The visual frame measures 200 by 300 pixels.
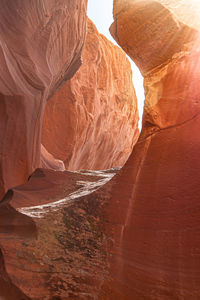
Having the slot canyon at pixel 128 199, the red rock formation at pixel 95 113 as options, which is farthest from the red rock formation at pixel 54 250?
the red rock formation at pixel 95 113

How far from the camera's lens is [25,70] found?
466cm

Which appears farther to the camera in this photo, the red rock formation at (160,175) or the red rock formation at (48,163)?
the red rock formation at (48,163)

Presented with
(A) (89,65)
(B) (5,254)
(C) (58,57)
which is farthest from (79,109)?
(B) (5,254)

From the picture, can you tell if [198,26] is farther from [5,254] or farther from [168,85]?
[5,254]

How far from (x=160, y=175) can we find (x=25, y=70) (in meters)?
3.40

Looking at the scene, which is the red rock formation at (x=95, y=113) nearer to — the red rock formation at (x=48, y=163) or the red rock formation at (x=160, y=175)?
the red rock formation at (x=48, y=163)

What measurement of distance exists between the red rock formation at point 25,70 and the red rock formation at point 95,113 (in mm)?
3605

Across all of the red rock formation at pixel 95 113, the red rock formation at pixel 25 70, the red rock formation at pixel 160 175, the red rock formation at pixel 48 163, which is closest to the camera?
the red rock formation at pixel 160 175

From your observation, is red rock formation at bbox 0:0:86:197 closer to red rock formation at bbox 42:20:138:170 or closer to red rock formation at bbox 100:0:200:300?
red rock formation at bbox 100:0:200:300

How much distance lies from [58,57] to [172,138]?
4.14 metres

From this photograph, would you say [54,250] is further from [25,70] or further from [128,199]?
[25,70]

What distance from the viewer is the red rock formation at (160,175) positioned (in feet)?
6.45

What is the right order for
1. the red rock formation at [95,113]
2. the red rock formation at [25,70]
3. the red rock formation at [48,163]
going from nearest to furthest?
1. the red rock formation at [25,70]
2. the red rock formation at [48,163]
3. the red rock formation at [95,113]

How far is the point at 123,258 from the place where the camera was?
2.14 m
